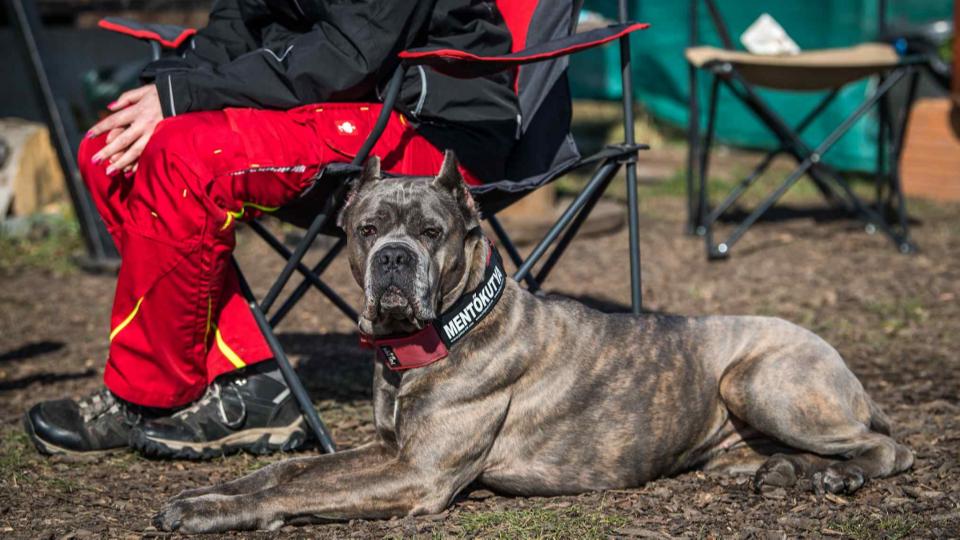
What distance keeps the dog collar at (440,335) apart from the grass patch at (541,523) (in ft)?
1.53

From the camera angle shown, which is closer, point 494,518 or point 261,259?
point 494,518

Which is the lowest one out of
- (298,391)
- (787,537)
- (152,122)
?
(787,537)

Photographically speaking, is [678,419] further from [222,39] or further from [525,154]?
[222,39]

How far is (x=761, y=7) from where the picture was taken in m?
9.61

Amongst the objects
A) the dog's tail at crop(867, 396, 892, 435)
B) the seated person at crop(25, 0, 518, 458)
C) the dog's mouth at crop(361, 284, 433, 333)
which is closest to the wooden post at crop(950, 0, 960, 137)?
the dog's tail at crop(867, 396, 892, 435)

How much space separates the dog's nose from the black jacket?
723 millimetres

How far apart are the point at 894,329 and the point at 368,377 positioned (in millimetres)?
2509

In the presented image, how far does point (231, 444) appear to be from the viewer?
379 cm

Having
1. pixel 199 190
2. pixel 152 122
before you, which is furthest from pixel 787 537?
pixel 152 122

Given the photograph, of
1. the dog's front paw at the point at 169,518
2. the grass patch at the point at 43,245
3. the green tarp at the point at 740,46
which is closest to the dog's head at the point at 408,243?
the dog's front paw at the point at 169,518

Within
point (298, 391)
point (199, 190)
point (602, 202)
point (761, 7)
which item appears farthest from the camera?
point (761, 7)

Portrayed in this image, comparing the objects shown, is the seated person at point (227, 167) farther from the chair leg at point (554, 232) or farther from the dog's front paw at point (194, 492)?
the dog's front paw at point (194, 492)

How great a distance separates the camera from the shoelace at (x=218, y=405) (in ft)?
12.2

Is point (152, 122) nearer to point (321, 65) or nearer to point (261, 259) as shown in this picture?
point (321, 65)
